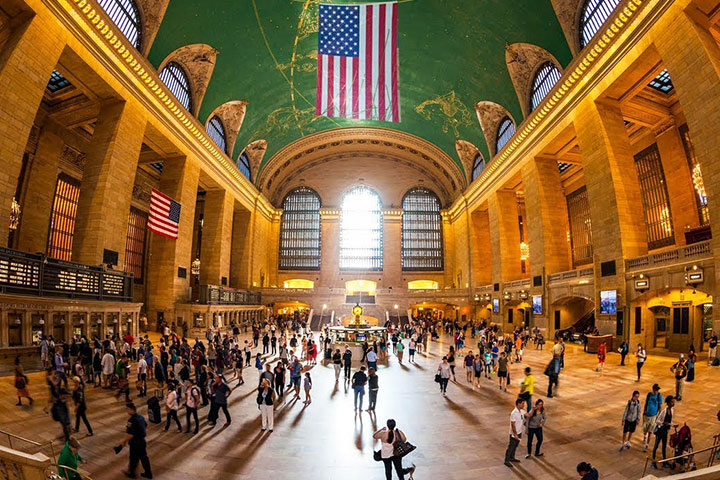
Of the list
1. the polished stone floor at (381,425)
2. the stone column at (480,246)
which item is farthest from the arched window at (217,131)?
the stone column at (480,246)

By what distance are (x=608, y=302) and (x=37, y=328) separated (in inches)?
782

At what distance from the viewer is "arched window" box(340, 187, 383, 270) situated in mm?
42312

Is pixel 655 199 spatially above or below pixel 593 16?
below

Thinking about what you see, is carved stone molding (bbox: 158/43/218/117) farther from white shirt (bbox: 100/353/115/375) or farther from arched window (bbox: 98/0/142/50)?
white shirt (bbox: 100/353/115/375)

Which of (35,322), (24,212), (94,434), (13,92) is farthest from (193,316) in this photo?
(94,434)

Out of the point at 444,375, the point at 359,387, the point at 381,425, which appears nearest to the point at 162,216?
the point at 359,387

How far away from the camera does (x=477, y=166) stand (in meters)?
34.2

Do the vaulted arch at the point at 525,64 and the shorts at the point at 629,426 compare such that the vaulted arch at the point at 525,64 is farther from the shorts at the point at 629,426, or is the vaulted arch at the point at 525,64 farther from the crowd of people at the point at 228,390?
the shorts at the point at 629,426

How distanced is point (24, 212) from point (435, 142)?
29209 mm

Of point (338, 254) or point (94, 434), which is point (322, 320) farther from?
point (94, 434)

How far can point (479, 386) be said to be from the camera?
1109 centimetres

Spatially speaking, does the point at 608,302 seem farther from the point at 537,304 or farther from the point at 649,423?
the point at 649,423

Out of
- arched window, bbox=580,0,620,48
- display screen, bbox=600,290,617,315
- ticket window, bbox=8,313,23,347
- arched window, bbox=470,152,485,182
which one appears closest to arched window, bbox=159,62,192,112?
ticket window, bbox=8,313,23,347

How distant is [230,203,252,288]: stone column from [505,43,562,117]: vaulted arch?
75.1ft
